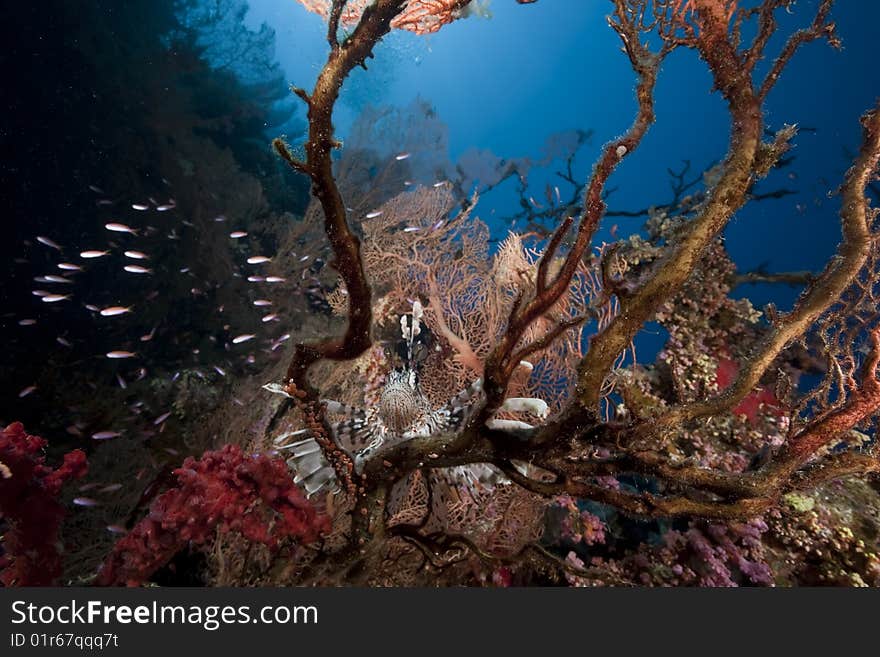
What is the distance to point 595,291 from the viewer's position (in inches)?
182

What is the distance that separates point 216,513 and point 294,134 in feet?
49.7

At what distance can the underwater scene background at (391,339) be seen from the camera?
1.67 meters

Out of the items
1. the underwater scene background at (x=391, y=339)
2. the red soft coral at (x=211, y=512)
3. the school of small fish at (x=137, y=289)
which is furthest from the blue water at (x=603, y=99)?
the red soft coral at (x=211, y=512)

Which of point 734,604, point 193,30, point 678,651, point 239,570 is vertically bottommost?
point 239,570

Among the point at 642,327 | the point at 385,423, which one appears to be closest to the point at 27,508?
the point at 385,423

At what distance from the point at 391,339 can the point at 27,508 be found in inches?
203

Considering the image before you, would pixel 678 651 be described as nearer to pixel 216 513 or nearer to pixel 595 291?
pixel 216 513

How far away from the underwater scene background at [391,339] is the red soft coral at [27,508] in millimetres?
12

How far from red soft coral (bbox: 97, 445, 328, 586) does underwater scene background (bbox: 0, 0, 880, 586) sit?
0.02 m

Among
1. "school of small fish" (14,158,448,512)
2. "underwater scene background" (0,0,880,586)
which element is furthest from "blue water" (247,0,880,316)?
"school of small fish" (14,158,448,512)

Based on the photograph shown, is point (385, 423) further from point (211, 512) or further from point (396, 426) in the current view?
point (211, 512)

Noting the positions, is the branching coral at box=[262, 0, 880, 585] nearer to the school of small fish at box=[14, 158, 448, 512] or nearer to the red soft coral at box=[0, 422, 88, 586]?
the red soft coral at box=[0, 422, 88, 586]

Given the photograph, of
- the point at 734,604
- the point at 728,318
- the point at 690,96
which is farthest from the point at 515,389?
the point at 690,96

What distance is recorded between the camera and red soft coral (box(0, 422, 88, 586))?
218 centimetres
